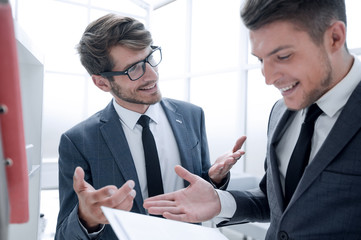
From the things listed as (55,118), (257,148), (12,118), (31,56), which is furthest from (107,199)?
(55,118)

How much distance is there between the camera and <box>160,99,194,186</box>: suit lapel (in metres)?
1.47

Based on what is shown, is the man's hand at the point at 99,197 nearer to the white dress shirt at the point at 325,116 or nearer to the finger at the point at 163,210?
the finger at the point at 163,210

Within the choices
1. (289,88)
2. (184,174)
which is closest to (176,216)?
(184,174)

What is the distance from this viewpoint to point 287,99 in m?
1.00

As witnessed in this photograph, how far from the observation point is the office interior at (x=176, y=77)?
232 cm

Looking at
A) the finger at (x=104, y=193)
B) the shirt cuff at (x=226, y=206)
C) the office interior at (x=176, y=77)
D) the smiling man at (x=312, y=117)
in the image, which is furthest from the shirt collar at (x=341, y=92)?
the office interior at (x=176, y=77)

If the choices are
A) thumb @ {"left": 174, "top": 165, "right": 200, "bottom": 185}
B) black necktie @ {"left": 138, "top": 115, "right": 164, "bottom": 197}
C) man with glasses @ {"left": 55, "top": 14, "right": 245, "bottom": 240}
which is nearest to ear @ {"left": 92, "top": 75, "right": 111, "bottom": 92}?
man with glasses @ {"left": 55, "top": 14, "right": 245, "bottom": 240}

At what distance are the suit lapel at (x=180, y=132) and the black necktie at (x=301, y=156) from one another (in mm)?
568

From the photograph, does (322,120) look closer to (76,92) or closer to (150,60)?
(150,60)

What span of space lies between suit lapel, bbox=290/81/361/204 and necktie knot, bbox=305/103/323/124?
123 mm

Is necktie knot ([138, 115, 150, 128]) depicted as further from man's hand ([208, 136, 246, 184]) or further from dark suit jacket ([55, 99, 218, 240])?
man's hand ([208, 136, 246, 184])

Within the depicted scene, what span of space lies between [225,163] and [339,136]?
0.55 meters

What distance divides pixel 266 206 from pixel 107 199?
26.8 inches

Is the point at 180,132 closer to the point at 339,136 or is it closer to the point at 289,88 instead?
the point at 289,88
